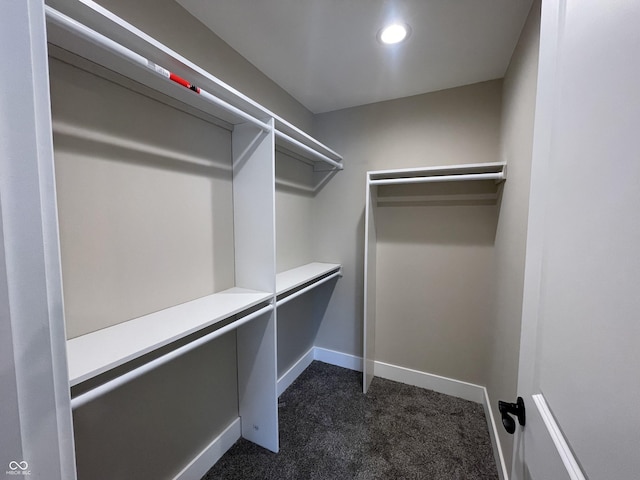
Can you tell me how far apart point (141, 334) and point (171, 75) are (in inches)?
38.9

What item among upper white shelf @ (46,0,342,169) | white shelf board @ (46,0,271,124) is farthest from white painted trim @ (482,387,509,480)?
white shelf board @ (46,0,271,124)

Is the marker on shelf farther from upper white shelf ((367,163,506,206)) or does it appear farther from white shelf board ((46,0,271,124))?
upper white shelf ((367,163,506,206))

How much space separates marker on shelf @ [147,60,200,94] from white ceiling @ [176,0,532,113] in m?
0.60

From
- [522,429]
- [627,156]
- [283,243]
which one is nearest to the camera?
[627,156]

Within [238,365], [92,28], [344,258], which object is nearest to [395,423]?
[238,365]

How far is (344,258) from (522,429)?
1.90 m

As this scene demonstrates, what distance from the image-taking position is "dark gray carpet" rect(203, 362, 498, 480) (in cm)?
150

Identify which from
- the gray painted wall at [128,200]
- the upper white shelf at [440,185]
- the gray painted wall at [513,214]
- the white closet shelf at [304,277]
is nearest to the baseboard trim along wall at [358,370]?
the gray painted wall at [513,214]

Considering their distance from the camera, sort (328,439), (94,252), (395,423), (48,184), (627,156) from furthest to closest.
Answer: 1. (395,423)
2. (328,439)
3. (94,252)
4. (48,184)
5. (627,156)

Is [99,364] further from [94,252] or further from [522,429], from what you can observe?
[522,429]

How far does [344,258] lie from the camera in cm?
253

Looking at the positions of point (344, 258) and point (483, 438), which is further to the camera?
point (344, 258)

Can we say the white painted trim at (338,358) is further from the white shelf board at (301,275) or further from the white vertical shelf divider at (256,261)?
the white vertical shelf divider at (256,261)

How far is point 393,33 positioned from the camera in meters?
1.46
